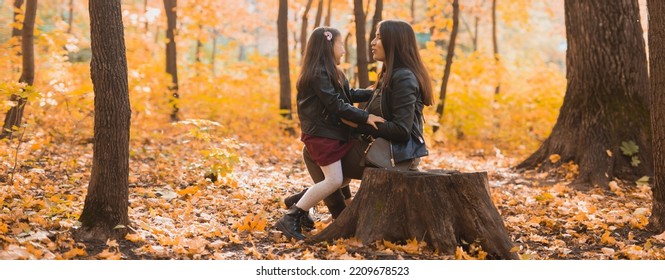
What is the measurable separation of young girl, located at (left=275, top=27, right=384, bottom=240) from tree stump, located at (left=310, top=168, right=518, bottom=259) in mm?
491

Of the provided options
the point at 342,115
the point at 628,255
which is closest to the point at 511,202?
the point at 628,255

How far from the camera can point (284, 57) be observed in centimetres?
1430

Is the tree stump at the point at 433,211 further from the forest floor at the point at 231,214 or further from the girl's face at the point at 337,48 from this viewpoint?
the girl's face at the point at 337,48

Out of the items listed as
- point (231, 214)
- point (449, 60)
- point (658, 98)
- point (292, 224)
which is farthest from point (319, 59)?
point (449, 60)

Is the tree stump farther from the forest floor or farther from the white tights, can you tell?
the white tights

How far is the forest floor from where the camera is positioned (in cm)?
468

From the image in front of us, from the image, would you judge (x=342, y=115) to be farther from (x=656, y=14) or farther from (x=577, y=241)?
(x=656, y=14)

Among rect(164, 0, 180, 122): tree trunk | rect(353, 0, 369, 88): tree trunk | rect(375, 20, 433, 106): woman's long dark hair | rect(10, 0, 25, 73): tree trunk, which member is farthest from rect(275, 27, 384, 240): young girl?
rect(164, 0, 180, 122): tree trunk

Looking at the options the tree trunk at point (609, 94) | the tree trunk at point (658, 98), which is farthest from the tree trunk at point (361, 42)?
the tree trunk at point (658, 98)

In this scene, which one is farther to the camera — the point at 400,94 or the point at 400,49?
the point at 400,49

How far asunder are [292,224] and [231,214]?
1.32 meters

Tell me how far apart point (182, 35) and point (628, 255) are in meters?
13.0

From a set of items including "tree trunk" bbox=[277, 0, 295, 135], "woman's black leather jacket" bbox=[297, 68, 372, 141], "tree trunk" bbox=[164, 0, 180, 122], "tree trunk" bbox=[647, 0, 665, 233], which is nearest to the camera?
"woman's black leather jacket" bbox=[297, 68, 372, 141]

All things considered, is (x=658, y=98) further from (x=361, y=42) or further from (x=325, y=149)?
(x=361, y=42)
